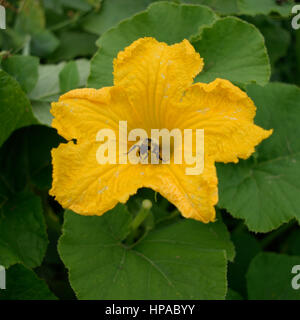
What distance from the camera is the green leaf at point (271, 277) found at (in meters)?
2.50

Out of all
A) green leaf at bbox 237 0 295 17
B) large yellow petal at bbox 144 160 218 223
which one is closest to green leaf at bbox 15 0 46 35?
green leaf at bbox 237 0 295 17

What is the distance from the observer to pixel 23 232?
2381 millimetres

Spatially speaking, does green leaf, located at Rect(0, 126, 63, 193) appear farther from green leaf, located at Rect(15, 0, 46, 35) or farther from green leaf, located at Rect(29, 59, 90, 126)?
green leaf, located at Rect(15, 0, 46, 35)

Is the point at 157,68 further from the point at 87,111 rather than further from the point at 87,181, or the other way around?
the point at 87,181

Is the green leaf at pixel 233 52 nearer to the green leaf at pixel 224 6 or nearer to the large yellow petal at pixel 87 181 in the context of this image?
the green leaf at pixel 224 6

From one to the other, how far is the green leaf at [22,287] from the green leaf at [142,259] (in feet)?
1.02

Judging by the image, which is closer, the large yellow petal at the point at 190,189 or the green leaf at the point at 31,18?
the large yellow petal at the point at 190,189

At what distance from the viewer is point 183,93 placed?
1868mm

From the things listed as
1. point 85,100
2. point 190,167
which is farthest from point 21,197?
point 190,167

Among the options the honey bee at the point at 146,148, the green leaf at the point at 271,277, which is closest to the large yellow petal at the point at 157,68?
the honey bee at the point at 146,148

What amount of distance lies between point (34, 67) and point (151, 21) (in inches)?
31.3

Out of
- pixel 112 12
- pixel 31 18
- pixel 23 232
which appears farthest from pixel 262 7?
pixel 23 232

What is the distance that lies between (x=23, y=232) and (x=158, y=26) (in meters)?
1.48

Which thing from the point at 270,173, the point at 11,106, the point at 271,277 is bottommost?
the point at 271,277
